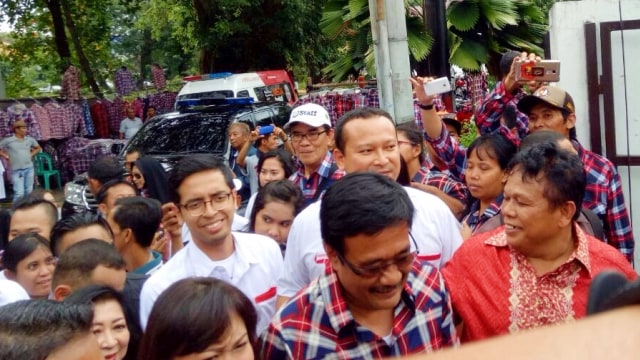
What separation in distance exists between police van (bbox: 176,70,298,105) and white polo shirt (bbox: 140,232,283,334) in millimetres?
10540

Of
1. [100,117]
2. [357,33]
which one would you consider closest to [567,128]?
[357,33]

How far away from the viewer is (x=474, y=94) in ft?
40.0

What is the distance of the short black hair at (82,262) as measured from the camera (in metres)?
3.03

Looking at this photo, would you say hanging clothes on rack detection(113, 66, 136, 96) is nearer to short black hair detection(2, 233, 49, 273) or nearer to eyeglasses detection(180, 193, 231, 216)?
short black hair detection(2, 233, 49, 273)

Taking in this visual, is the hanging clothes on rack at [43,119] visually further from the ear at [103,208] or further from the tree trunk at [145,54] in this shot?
the tree trunk at [145,54]

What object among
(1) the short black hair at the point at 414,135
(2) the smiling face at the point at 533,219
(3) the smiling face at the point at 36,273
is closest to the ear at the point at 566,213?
(2) the smiling face at the point at 533,219

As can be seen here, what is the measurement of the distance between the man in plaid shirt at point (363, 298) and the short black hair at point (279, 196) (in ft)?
6.11

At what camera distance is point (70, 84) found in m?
16.2

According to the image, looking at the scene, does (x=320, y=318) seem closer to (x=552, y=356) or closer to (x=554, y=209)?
→ (x=554, y=209)

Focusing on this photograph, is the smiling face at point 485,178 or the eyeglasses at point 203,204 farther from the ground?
the eyeglasses at point 203,204

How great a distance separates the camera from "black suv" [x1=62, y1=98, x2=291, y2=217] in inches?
344

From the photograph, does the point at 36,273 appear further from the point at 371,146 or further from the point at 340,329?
the point at 340,329

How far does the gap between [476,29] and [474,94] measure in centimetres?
447

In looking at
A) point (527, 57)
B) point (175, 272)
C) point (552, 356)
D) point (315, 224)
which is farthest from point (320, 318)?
point (527, 57)
